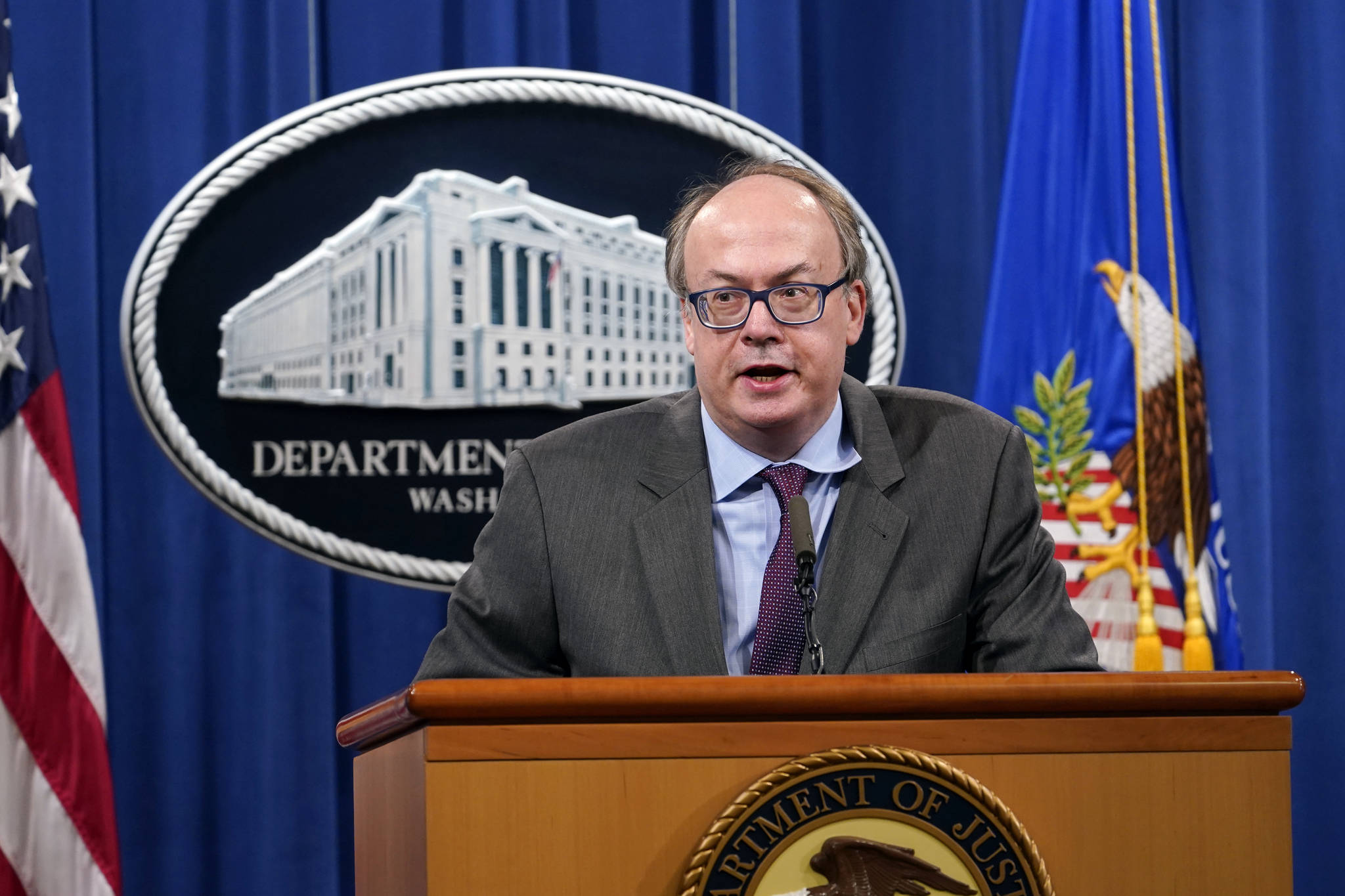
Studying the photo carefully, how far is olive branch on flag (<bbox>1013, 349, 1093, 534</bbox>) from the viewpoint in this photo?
282 centimetres

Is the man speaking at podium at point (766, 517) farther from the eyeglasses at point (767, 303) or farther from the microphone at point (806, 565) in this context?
the microphone at point (806, 565)

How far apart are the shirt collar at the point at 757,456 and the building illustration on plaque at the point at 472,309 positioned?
1.10 meters

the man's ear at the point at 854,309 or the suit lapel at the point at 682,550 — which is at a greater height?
the man's ear at the point at 854,309

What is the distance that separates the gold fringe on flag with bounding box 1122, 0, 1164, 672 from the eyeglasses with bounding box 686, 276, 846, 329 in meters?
1.12

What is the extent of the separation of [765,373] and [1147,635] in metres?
1.17

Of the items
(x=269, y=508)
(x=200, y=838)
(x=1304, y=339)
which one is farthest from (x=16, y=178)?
(x=1304, y=339)

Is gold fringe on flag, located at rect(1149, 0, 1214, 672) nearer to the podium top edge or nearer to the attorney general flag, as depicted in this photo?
the attorney general flag

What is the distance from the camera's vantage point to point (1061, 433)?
2832 mm

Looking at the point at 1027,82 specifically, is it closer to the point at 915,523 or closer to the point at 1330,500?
the point at 1330,500

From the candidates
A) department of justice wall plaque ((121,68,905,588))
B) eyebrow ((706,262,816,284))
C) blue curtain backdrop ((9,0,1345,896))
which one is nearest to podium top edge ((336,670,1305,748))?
eyebrow ((706,262,816,284))

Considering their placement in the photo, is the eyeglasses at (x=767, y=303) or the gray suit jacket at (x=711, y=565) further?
→ the eyeglasses at (x=767, y=303)

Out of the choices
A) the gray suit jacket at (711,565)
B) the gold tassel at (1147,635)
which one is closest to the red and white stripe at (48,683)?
the gray suit jacket at (711,565)

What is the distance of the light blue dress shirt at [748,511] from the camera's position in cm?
177

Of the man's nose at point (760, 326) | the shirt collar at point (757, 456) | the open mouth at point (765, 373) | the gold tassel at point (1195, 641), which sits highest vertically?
the man's nose at point (760, 326)
